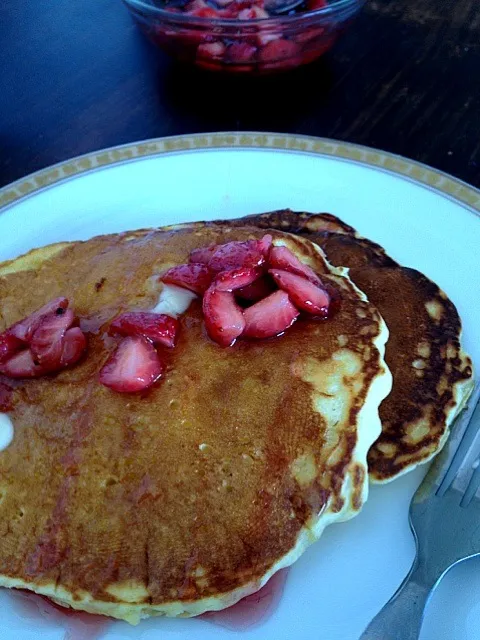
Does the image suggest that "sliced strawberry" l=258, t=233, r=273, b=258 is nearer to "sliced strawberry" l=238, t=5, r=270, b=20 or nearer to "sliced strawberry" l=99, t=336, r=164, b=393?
"sliced strawberry" l=99, t=336, r=164, b=393

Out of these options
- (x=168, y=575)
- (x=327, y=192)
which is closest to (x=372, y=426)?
(x=168, y=575)

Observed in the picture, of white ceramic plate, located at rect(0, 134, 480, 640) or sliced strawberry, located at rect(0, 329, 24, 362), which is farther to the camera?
white ceramic plate, located at rect(0, 134, 480, 640)

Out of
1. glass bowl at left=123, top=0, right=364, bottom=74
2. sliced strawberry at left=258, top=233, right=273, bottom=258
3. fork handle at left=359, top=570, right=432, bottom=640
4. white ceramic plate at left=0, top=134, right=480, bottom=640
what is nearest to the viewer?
fork handle at left=359, top=570, right=432, bottom=640

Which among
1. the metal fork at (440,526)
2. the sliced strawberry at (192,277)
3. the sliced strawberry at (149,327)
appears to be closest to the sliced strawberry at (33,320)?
the sliced strawberry at (149,327)

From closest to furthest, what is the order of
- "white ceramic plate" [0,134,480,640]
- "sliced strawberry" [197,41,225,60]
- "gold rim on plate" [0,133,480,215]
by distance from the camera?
"white ceramic plate" [0,134,480,640] < "gold rim on plate" [0,133,480,215] < "sliced strawberry" [197,41,225,60]

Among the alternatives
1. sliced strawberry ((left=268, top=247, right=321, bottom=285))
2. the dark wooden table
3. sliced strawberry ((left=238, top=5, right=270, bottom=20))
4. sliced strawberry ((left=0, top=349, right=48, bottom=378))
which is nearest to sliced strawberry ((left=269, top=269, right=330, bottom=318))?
sliced strawberry ((left=268, top=247, right=321, bottom=285))

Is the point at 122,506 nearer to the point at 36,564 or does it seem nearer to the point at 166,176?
the point at 36,564

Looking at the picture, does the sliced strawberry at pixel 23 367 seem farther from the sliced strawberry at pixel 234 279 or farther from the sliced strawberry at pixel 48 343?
the sliced strawberry at pixel 234 279
